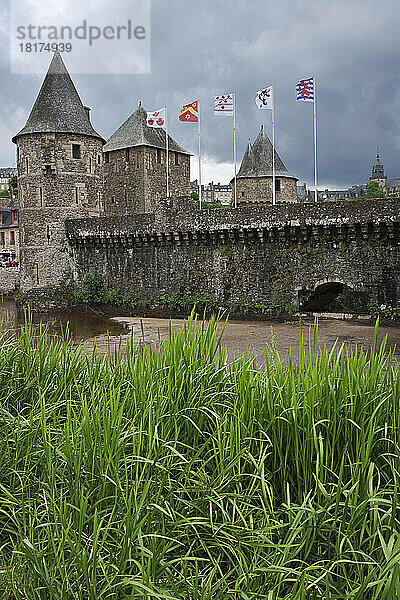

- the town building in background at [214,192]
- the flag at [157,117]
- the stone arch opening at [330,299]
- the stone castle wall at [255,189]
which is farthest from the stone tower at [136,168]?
the town building in background at [214,192]

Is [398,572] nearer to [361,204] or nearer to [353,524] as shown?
[353,524]

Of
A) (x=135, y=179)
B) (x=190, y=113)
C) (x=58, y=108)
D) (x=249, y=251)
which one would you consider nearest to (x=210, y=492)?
(x=249, y=251)

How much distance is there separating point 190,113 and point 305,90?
5.12 meters

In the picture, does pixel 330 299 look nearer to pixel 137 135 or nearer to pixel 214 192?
pixel 137 135

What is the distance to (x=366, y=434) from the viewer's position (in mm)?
4168

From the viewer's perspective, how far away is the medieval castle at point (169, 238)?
1659 cm

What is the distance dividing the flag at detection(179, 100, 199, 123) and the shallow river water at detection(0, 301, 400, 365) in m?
Answer: 8.54

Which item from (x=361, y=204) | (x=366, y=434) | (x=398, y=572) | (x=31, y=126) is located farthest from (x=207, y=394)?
(x=31, y=126)

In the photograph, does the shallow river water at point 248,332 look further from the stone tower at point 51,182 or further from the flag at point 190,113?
the flag at point 190,113

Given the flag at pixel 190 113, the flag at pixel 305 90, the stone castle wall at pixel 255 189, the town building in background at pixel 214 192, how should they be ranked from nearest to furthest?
the flag at pixel 305 90, the flag at pixel 190 113, the stone castle wall at pixel 255 189, the town building in background at pixel 214 192

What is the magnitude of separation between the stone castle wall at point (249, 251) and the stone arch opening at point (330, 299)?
13cm

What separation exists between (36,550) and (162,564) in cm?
76

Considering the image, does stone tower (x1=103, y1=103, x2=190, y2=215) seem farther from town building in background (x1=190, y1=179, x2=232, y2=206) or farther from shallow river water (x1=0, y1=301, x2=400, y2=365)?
town building in background (x1=190, y1=179, x2=232, y2=206)

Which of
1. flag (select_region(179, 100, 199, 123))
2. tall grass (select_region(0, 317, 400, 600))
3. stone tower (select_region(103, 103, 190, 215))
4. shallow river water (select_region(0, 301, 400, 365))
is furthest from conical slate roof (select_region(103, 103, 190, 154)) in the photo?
tall grass (select_region(0, 317, 400, 600))
